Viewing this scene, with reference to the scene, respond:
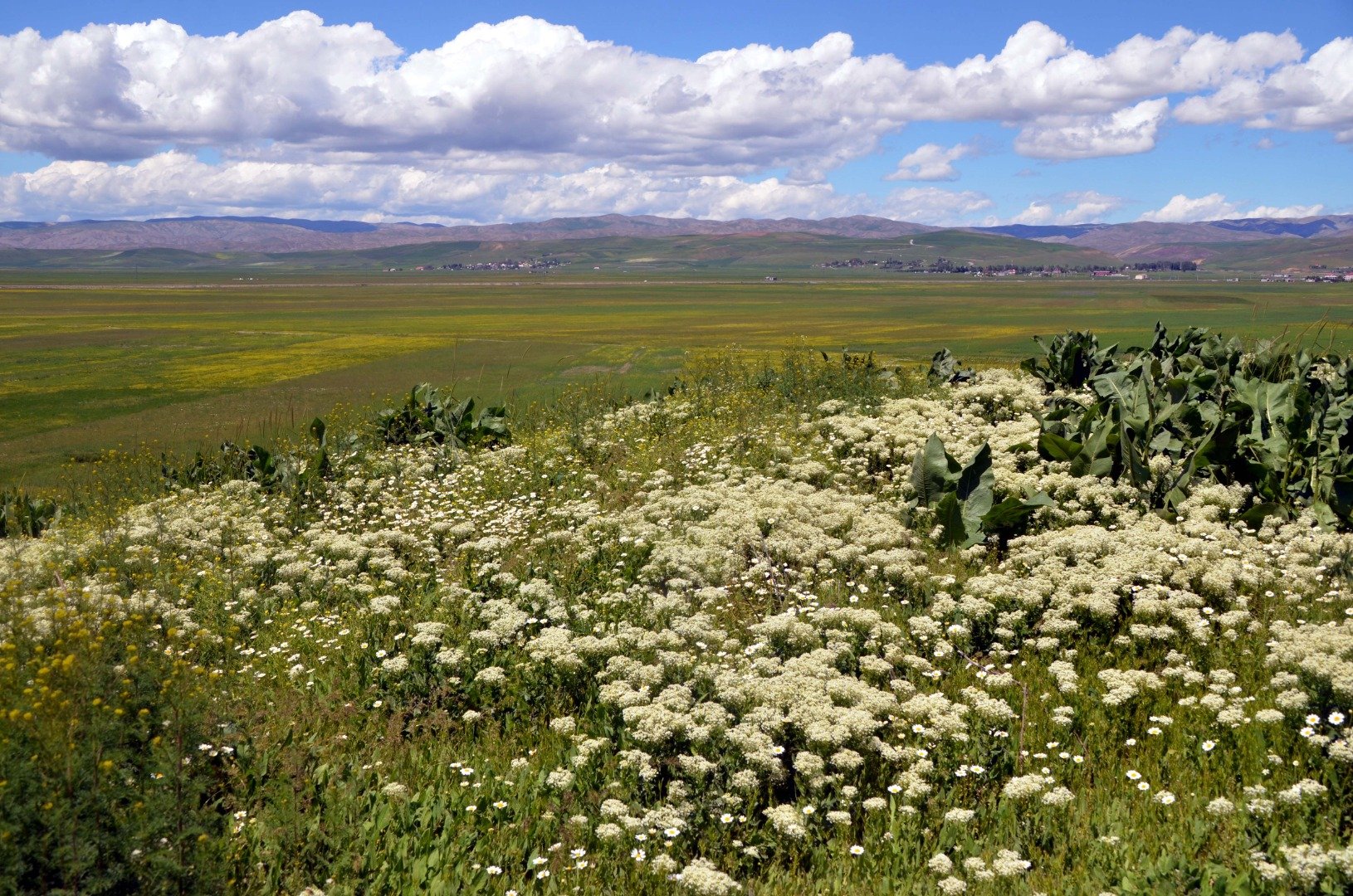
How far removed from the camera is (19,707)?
494 centimetres

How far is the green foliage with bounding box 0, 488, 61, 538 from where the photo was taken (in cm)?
1527

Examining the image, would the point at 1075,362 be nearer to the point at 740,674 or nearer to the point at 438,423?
the point at 438,423

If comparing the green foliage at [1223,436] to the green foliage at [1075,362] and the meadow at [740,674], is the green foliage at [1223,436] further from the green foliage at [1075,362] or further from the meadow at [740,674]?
the green foliage at [1075,362]

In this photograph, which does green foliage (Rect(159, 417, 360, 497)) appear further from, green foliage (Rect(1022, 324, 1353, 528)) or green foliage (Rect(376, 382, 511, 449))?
green foliage (Rect(1022, 324, 1353, 528))

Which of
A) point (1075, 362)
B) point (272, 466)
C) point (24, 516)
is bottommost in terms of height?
point (24, 516)

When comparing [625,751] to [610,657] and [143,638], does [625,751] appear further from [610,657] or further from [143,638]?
[143,638]

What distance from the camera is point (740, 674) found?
6.89 meters

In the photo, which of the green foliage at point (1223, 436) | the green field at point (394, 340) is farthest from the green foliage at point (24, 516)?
the green foliage at point (1223, 436)

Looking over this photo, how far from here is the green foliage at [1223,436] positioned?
32.6 feet

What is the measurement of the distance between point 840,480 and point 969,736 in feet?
20.4

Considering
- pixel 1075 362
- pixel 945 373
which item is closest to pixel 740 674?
pixel 1075 362

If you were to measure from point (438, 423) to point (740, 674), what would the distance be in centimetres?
1129

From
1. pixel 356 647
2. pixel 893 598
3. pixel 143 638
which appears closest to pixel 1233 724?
pixel 893 598

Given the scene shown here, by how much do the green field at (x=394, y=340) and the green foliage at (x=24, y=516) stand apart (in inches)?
162
